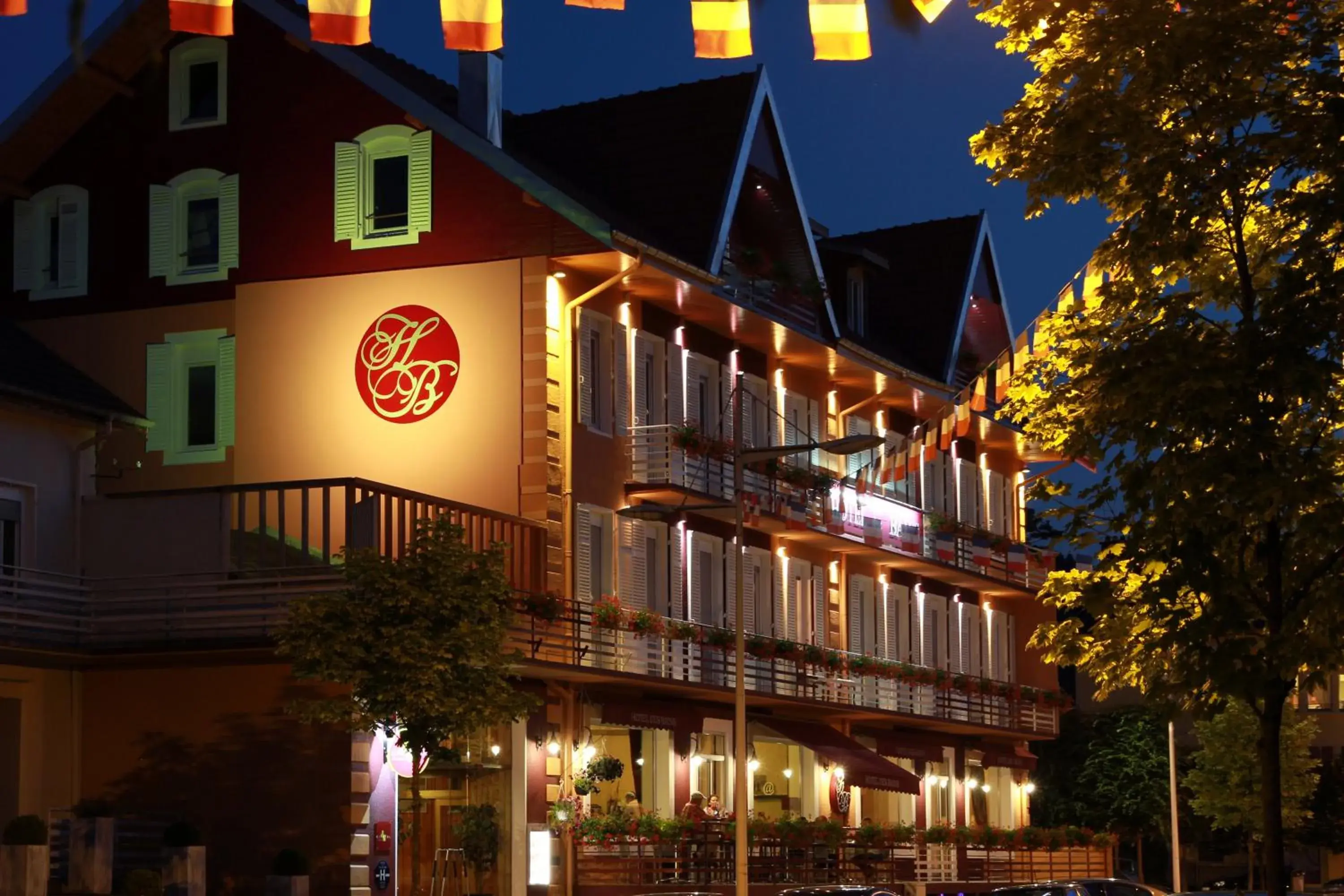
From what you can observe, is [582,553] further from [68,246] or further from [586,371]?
[68,246]

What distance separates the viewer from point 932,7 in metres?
12.1

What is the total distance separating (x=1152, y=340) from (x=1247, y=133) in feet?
5.95

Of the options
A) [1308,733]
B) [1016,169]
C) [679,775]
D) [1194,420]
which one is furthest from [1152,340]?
[1308,733]

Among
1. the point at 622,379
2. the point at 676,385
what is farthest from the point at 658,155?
the point at 622,379

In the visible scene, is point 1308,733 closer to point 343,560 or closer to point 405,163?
point 405,163

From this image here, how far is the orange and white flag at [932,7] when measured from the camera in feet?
39.2

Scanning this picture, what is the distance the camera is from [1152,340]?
1738 cm

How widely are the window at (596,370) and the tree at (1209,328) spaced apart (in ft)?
69.4

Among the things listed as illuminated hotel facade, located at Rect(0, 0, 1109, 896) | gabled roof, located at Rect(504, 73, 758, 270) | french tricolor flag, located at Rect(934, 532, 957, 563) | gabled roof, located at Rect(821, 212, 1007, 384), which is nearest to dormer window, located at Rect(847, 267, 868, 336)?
gabled roof, located at Rect(821, 212, 1007, 384)

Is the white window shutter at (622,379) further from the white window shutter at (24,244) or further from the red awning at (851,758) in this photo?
the white window shutter at (24,244)

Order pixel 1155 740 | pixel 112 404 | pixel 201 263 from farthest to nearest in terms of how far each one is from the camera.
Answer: pixel 1155 740, pixel 201 263, pixel 112 404

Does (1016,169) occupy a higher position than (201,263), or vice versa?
(201,263)

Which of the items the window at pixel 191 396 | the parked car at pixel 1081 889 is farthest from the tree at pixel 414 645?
the window at pixel 191 396

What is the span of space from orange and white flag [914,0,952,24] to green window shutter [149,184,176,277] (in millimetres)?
30707
